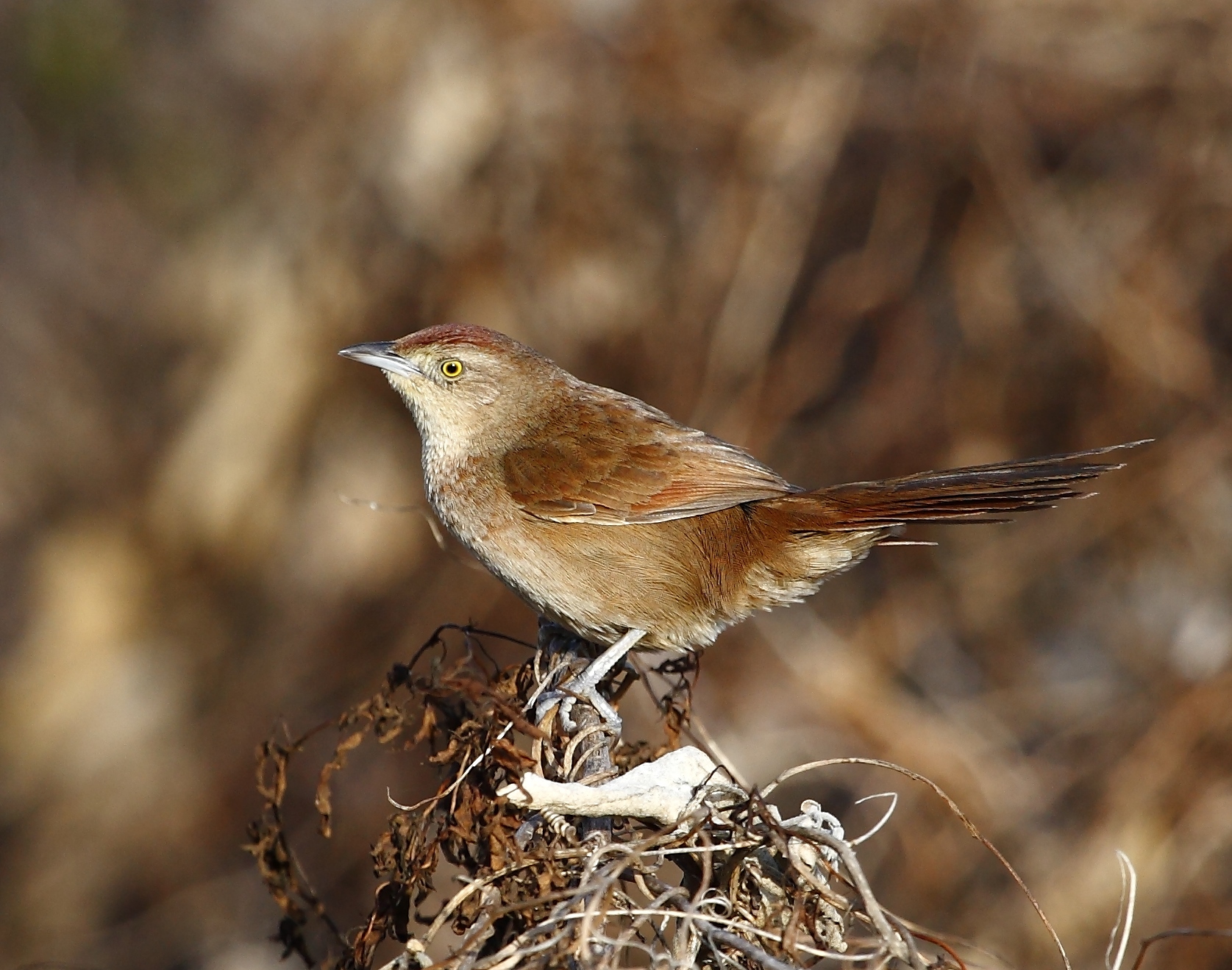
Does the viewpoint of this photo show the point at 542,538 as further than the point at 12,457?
No

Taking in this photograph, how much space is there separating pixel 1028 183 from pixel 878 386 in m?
1.46

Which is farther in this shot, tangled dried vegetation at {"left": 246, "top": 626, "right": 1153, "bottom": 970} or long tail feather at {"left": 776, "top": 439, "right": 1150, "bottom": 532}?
long tail feather at {"left": 776, "top": 439, "right": 1150, "bottom": 532}

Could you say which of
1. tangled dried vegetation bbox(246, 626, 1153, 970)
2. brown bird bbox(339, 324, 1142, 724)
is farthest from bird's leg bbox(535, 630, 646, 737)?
tangled dried vegetation bbox(246, 626, 1153, 970)

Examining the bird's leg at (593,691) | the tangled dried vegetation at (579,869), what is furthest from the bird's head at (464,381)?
the tangled dried vegetation at (579,869)

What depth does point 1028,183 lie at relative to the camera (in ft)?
22.4

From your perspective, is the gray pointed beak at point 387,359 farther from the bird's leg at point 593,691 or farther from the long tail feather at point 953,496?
the long tail feather at point 953,496

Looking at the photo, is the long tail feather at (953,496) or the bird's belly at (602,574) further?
the bird's belly at (602,574)

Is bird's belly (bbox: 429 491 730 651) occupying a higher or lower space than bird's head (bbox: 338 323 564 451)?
lower

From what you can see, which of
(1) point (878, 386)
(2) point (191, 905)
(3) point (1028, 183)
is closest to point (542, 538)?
(1) point (878, 386)

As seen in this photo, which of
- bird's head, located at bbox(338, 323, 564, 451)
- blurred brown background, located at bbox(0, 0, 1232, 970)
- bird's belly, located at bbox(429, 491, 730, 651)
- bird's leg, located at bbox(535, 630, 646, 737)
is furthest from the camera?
blurred brown background, located at bbox(0, 0, 1232, 970)

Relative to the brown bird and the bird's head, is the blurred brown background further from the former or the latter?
the brown bird

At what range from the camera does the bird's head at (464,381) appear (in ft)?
13.4

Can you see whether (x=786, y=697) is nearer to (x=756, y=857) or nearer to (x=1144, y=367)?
(x=1144, y=367)

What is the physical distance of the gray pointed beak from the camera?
4172 mm
